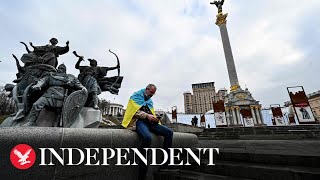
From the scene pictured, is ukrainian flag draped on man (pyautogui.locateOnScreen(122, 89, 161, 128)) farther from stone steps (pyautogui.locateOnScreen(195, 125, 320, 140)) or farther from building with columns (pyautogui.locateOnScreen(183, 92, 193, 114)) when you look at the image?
building with columns (pyautogui.locateOnScreen(183, 92, 193, 114))

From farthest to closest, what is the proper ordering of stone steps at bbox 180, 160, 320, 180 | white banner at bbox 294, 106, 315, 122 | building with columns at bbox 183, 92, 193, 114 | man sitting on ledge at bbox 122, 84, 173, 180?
1. building with columns at bbox 183, 92, 193, 114
2. white banner at bbox 294, 106, 315, 122
3. man sitting on ledge at bbox 122, 84, 173, 180
4. stone steps at bbox 180, 160, 320, 180

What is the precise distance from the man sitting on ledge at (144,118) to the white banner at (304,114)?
13505 mm

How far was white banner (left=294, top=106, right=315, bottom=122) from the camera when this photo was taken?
12281 mm

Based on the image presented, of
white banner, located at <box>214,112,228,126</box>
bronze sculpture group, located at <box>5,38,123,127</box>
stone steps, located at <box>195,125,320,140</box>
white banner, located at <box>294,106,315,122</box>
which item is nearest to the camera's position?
bronze sculpture group, located at <box>5,38,123,127</box>

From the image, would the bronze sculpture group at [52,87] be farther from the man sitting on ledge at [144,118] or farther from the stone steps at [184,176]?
the stone steps at [184,176]

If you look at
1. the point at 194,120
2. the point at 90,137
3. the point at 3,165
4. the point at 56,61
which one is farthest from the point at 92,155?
the point at 194,120

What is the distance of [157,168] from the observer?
3.26 metres

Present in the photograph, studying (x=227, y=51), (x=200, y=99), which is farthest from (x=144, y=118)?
(x=200, y=99)

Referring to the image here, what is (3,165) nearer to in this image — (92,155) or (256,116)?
(92,155)

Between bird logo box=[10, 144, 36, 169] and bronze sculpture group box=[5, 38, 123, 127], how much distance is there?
267 cm

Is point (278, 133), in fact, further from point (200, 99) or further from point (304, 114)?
point (200, 99)

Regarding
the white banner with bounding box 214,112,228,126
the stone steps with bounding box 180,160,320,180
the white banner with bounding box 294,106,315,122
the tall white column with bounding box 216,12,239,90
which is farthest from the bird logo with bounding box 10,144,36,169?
the tall white column with bounding box 216,12,239,90

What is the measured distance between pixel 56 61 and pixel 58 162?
17.3 feet

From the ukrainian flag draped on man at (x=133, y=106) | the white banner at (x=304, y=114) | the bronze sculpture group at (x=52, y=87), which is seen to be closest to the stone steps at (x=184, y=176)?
the ukrainian flag draped on man at (x=133, y=106)
